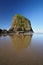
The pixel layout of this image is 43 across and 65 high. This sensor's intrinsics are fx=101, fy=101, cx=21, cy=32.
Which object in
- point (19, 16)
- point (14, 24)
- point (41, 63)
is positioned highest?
point (19, 16)

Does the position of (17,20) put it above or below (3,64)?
above

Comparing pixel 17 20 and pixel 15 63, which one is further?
pixel 17 20

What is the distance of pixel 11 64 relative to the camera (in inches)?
152

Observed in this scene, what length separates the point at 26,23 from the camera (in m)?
112

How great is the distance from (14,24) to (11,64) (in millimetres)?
97056

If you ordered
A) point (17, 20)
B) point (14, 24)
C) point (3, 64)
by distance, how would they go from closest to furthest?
point (3, 64) < point (14, 24) < point (17, 20)

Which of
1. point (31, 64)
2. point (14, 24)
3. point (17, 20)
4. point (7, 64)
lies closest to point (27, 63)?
point (31, 64)

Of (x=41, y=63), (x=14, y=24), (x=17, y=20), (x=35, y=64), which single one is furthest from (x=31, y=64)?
(x=17, y=20)

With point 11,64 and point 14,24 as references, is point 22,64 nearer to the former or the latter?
point 11,64

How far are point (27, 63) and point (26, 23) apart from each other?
357 ft

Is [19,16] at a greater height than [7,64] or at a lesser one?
greater

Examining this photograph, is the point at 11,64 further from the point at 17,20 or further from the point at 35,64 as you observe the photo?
the point at 17,20

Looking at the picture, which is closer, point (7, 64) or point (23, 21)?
point (7, 64)

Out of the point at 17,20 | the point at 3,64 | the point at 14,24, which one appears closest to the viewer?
the point at 3,64
